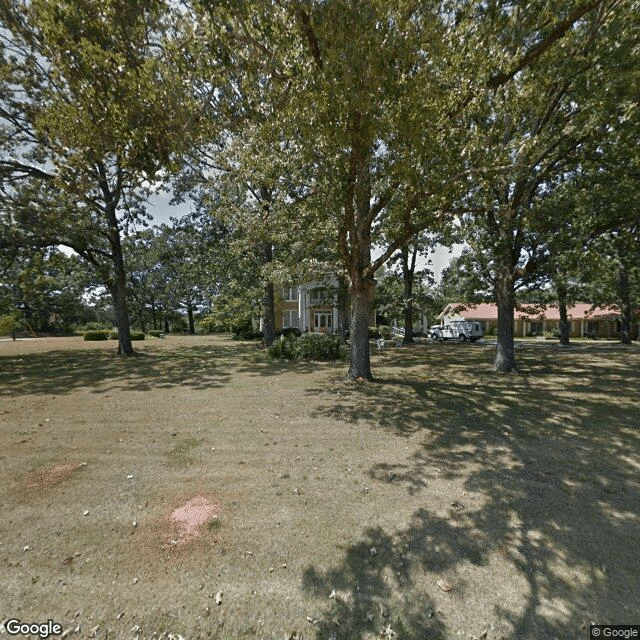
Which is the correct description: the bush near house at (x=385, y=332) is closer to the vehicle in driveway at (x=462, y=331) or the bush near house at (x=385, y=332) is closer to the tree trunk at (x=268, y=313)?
the vehicle in driveway at (x=462, y=331)

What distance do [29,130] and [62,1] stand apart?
12906 mm

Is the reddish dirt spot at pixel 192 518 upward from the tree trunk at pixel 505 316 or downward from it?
downward

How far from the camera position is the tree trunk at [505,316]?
11.6m

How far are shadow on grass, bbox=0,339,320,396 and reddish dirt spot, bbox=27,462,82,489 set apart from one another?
4.99m

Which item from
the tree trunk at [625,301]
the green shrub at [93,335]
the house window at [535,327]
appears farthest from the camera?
the house window at [535,327]

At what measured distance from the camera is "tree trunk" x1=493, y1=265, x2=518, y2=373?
1160cm

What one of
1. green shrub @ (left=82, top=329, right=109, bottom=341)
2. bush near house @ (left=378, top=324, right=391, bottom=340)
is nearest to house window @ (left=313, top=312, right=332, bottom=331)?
bush near house @ (left=378, top=324, right=391, bottom=340)

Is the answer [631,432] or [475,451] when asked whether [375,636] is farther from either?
[631,432]

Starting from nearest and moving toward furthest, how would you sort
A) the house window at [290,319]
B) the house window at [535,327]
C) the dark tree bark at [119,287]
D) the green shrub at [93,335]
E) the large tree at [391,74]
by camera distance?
the large tree at [391,74], the dark tree bark at [119,287], the green shrub at [93,335], the house window at [290,319], the house window at [535,327]

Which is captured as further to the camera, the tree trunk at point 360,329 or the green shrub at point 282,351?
the green shrub at point 282,351

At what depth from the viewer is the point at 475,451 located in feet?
17.6

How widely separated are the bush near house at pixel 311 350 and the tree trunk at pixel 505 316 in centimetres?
644

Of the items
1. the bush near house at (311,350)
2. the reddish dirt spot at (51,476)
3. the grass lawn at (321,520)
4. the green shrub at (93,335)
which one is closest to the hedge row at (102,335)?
the green shrub at (93,335)

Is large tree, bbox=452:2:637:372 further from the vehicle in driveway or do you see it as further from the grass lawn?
the vehicle in driveway
